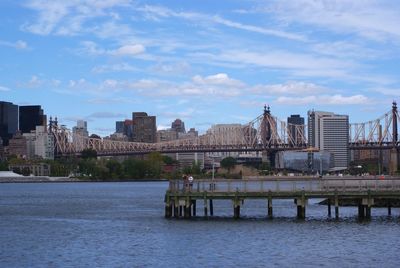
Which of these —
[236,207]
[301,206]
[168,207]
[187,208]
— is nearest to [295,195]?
[301,206]

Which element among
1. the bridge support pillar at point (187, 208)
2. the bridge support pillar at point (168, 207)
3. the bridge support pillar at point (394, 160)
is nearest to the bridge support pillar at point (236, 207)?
the bridge support pillar at point (187, 208)

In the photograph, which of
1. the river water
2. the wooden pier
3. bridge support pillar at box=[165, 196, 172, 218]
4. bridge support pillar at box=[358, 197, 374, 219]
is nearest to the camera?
the river water

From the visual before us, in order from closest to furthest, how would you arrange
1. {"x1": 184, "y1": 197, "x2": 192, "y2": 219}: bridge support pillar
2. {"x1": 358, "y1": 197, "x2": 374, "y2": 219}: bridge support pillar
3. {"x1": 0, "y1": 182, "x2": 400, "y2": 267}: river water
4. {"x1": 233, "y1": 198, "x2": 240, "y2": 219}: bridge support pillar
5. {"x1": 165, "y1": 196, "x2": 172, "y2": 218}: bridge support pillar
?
1. {"x1": 0, "y1": 182, "x2": 400, "y2": 267}: river water
2. {"x1": 358, "y1": 197, "x2": 374, "y2": 219}: bridge support pillar
3. {"x1": 233, "y1": 198, "x2": 240, "y2": 219}: bridge support pillar
4. {"x1": 184, "y1": 197, "x2": 192, "y2": 219}: bridge support pillar
5. {"x1": 165, "y1": 196, "x2": 172, "y2": 218}: bridge support pillar

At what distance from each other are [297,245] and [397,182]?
725 inches

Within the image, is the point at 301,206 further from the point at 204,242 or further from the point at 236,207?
the point at 204,242

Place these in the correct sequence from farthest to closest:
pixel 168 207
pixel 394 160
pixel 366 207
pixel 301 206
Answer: pixel 394 160 → pixel 168 207 → pixel 366 207 → pixel 301 206

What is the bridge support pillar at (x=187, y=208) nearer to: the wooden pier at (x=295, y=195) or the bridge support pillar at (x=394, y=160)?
the wooden pier at (x=295, y=195)

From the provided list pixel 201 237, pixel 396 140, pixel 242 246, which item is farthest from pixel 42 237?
pixel 396 140

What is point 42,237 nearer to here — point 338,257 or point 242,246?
point 242,246

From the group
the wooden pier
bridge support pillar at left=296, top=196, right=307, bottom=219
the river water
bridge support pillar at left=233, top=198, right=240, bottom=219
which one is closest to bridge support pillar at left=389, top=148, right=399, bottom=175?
the river water

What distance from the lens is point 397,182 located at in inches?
2267

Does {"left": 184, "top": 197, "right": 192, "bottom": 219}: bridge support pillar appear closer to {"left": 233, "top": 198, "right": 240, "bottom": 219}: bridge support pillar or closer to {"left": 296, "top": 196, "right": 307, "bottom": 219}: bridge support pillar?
{"left": 233, "top": 198, "right": 240, "bottom": 219}: bridge support pillar

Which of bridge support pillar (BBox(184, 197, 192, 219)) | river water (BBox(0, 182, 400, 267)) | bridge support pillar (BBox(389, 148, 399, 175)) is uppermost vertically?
bridge support pillar (BBox(389, 148, 399, 175))

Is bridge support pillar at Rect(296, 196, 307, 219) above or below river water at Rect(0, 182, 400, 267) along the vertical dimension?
above
